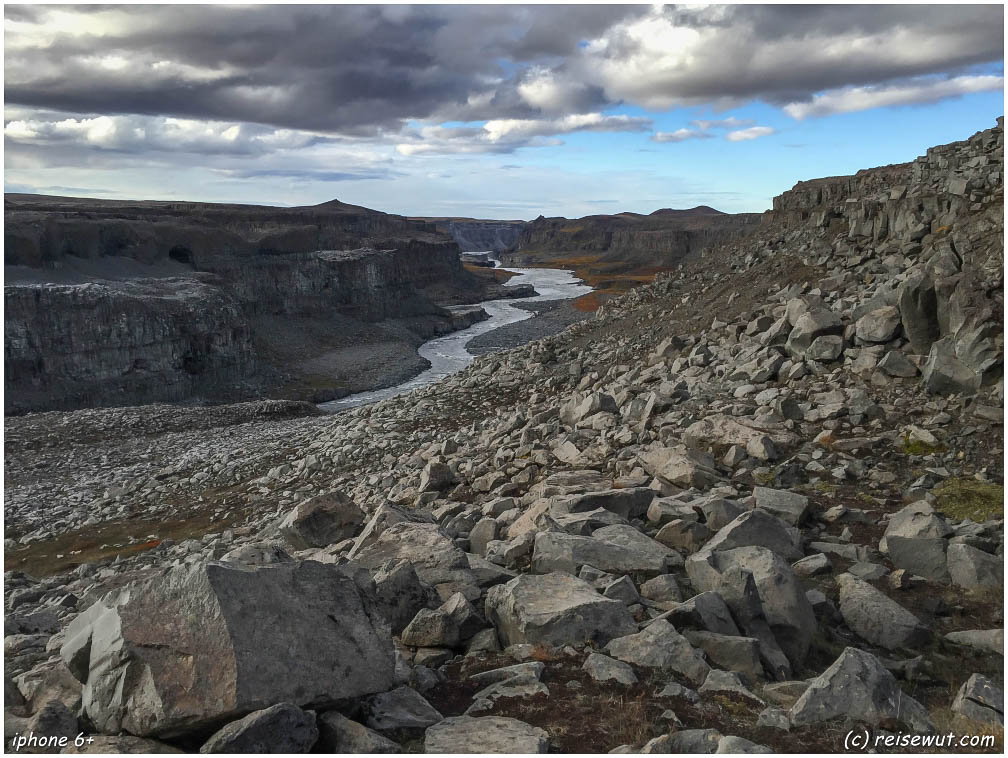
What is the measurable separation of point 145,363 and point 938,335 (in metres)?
55.2

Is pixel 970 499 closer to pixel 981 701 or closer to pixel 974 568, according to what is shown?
pixel 974 568

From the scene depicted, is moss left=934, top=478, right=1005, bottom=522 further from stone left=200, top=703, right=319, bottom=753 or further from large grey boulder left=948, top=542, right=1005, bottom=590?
stone left=200, top=703, right=319, bottom=753

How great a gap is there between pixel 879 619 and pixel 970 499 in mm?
3693

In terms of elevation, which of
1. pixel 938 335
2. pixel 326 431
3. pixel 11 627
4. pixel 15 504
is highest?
pixel 938 335

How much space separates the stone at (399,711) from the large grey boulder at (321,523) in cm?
663

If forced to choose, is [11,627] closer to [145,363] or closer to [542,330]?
[145,363]

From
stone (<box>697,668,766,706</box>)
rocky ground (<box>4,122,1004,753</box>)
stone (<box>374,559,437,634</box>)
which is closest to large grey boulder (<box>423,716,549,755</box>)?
rocky ground (<box>4,122,1004,753</box>)

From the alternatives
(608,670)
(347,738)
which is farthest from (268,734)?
(608,670)

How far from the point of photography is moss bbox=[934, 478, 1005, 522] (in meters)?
9.41

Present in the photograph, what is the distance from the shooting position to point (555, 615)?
22.2ft

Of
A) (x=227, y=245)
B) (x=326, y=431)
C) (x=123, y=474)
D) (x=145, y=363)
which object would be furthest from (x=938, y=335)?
(x=227, y=245)

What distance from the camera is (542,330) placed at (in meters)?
80.1

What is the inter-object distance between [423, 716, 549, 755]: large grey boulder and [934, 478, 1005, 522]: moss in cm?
699

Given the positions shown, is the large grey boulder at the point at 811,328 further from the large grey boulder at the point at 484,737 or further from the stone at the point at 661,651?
the large grey boulder at the point at 484,737
